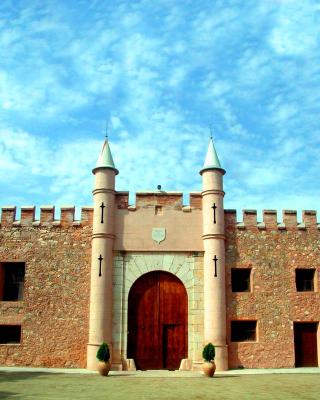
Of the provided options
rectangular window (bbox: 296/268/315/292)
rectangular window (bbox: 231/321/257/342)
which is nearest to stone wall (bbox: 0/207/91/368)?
rectangular window (bbox: 231/321/257/342)

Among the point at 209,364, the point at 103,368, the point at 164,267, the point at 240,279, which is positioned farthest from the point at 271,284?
the point at 103,368

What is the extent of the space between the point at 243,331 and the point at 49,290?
930cm

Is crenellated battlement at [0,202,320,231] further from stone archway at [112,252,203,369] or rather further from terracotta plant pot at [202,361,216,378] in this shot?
terracotta plant pot at [202,361,216,378]

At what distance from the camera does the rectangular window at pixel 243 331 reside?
23453 millimetres

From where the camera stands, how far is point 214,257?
76.3ft

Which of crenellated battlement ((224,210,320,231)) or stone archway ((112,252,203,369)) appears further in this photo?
crenellated battlement ((224,210,320,231))

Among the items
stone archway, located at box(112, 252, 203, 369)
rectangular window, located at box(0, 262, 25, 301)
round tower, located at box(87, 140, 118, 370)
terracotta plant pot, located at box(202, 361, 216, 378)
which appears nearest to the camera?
terracotta plant pot, located at box(202, 361, 216, 378)

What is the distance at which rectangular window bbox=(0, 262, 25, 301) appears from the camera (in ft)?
78.0

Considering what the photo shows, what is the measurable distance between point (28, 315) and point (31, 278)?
5.56ft

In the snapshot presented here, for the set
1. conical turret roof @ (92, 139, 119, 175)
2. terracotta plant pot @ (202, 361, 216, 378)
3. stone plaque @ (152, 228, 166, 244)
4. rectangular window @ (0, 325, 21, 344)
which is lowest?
terracotta plant pot @ (202, 361, 216, 378)

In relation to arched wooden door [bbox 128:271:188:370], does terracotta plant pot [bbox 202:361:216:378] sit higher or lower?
lower

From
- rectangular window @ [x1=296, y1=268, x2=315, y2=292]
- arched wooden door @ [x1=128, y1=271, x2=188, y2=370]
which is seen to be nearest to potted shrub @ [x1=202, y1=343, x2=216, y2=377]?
arched wooden door @ [x1=128, y1=271, x2=188, y2=370]

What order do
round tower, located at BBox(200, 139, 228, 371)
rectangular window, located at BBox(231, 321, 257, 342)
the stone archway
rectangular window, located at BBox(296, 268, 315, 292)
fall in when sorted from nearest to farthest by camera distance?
round tower, located at BBox(200, 139, 228, 371) < the stone archway < rectangular window, located at BBox(231, 321, 257, 342) < rectangular window, located at BBox(296, 268, 315, 292)

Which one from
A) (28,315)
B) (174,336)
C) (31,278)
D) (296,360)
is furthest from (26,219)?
(296,360)
